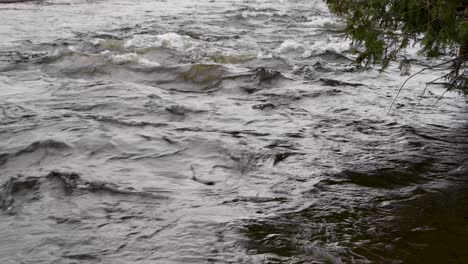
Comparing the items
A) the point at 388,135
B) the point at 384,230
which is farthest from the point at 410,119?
the point at 384,230

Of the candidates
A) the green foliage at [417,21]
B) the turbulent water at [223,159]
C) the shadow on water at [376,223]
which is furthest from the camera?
the green foliage at [417,21]

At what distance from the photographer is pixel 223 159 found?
6.04m

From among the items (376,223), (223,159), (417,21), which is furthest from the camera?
(223,159)

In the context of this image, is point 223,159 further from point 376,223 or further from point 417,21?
point 417,21

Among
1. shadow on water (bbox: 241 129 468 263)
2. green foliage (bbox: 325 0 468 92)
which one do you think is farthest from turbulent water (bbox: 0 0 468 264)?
green foliage (bbox: 325 0 468 92)

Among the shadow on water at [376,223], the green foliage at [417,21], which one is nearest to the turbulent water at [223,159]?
the shadow on water at [376,223]

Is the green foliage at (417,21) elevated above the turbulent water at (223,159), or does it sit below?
above

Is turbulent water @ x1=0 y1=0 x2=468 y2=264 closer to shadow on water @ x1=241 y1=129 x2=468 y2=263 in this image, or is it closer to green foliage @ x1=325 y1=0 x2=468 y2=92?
shadow on water @ x1=241 y1=129 x2=468 y2=263

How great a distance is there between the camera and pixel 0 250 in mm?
4184

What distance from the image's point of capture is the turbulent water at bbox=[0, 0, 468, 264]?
425 centimetres

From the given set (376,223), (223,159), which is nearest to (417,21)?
(376,223)

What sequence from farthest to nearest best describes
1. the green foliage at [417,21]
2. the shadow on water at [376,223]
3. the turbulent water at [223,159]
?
1. the green foliage at [417,21]
2. the turbulent water at [223,159]
3. the shadow on water at [376,223]

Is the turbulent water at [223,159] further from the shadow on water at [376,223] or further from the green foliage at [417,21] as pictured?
the green foliage at [417,21]

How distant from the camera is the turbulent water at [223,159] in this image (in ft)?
13.9
